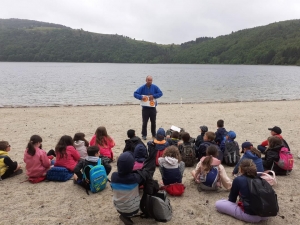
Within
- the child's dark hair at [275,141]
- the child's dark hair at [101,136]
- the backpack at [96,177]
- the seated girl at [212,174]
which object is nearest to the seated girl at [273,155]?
the child's dark hair at [275,141]

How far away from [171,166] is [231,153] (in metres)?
2.46

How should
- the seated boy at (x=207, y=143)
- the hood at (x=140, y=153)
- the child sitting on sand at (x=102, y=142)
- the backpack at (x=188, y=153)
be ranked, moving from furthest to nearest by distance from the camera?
the child sitting on sand at (x=102, y=142)
the backpack at (x=188, y=153)
the seated boy at (x=207, y=143)
the hood at (x=140, y=153)

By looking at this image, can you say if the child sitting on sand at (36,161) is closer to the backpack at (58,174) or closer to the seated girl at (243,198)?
the backpack at (58,174)

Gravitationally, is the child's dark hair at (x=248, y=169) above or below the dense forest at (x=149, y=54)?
below

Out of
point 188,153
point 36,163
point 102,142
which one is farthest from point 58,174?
point 188,153

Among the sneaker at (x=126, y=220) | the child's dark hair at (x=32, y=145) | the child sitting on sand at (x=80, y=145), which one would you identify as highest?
the child's dark hair at (x=32, y=145)

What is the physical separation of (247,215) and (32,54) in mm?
181626

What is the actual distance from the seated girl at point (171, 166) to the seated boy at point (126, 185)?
964 millimetres

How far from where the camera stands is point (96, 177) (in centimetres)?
528

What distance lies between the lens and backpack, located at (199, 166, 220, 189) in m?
5.36

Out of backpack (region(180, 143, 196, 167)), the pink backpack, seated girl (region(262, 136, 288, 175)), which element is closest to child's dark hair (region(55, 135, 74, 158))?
backpack (region(180, 143, 196, 167))

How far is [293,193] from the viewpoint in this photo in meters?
5.46

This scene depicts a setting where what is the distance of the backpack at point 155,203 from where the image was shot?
4246mm

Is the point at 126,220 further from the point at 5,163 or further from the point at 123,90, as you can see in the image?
the point at 123,90
